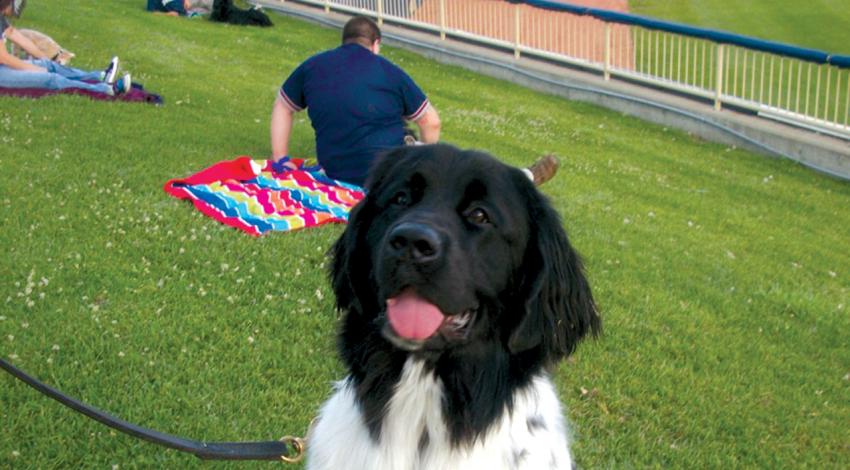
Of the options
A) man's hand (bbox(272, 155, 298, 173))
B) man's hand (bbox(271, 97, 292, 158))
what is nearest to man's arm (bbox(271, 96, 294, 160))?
man's hand (bbox(271, 97, 292, 158))

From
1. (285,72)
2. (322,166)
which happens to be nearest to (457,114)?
(285,72)

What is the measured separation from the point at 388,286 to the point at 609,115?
575 inches

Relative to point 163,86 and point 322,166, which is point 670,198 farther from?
point 163,86

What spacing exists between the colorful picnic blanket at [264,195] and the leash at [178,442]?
3738 mm

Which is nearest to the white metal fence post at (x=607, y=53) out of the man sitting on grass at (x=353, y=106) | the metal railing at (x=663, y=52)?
the metal railing at (x=663, y=52)

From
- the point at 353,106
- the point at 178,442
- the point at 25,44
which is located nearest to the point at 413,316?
the point at 178,442

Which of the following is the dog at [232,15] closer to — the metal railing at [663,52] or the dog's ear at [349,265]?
the metal railing at [663,52]

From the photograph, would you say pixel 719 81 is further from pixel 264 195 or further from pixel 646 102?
pixel 264 195

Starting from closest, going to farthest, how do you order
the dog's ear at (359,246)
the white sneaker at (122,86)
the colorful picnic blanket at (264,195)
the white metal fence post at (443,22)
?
1. the dog's ear at (359,246)
2. the colorful picnic blanket at (264,195)
3. the white sneaker at (122,86)
4. the white metal fence post at (443,22)

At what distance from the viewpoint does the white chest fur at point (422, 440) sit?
3.01 m

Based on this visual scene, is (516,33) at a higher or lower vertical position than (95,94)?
lower

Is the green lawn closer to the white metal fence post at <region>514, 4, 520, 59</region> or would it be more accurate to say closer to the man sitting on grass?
the white metal fence post at <region>514, 4, 520, 59</region>

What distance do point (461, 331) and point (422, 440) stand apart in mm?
Result: 392

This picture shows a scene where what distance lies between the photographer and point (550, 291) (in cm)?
311
